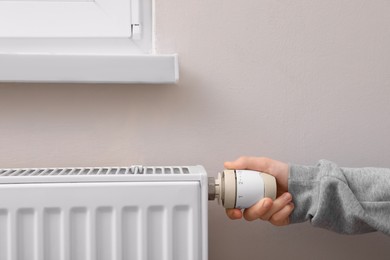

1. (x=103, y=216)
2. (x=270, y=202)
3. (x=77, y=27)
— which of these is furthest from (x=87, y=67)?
(x=270, y=202)

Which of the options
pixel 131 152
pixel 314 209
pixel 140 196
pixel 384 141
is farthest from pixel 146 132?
pixel 384 141

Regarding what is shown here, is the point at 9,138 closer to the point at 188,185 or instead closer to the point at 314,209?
the point at 188,185

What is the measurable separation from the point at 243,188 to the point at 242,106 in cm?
17

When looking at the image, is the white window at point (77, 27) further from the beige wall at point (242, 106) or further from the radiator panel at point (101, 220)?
the radiator panel at point (101, 220)

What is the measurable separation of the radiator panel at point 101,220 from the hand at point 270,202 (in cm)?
7

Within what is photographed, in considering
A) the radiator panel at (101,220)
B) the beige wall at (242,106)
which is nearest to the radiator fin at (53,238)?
the radiator panel at (101,220)

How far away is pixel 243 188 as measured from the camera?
59cm

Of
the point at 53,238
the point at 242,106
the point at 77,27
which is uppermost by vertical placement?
the point at 77,27

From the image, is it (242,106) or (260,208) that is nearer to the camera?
(260,208)

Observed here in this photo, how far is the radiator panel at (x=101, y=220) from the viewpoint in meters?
0.57

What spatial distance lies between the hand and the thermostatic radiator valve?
0.4 inches

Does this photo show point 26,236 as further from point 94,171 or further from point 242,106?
point 242,106

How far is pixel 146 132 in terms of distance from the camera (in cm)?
71

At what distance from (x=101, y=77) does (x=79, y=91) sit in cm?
6
